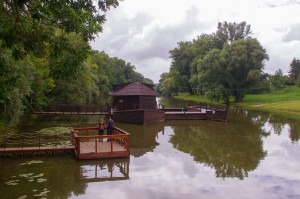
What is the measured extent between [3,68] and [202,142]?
13.9 metres

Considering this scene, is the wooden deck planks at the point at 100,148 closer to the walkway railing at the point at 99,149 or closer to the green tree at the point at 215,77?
the walkway railing at the point at 99,149

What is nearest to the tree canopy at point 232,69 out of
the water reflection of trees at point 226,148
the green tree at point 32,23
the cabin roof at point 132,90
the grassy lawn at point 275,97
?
the grassy lawn at point 275,97

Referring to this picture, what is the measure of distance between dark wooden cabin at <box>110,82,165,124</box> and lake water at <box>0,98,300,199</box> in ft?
34.4

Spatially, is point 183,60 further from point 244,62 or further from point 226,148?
point 226,148

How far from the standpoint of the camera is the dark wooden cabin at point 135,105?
2774 centimetres

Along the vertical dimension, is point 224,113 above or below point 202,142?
above

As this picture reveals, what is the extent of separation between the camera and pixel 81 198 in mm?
8805

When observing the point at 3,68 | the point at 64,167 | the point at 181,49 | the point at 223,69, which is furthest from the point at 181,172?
the point at 181,49

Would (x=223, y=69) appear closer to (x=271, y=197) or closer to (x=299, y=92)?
(x=299, y=92)

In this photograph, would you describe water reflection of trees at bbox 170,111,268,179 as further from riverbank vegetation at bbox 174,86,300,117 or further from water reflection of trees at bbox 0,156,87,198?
riverbank vegetation at bbox 174,86,300,117

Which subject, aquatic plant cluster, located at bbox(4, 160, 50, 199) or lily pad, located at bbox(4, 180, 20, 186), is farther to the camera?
lily pad, located at bbox(4, 180, 20, 186)

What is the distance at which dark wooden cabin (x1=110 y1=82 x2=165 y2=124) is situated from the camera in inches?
1092

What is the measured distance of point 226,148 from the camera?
53.7 feet

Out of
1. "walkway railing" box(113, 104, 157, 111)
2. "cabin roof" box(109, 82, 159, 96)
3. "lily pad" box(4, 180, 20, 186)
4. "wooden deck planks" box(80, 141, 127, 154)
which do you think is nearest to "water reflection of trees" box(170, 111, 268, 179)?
"wooden deck planks" box(80, 141, 127, 154)
